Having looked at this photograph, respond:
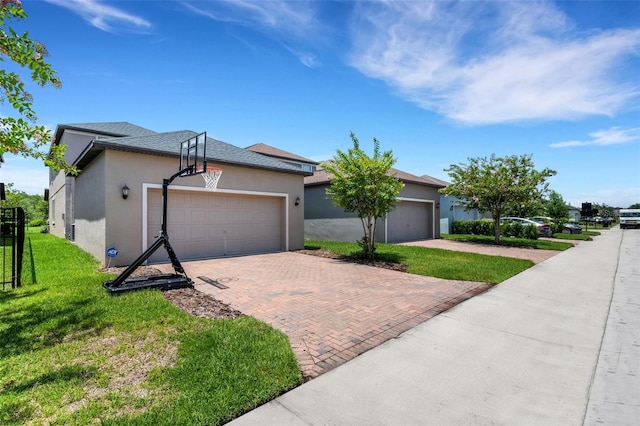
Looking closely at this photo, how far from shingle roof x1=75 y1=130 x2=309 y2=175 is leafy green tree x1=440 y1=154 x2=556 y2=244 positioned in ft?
34.8

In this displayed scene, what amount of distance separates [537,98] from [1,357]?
15.0 metres

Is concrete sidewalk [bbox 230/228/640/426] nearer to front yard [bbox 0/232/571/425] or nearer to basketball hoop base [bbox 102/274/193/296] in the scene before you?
front yard [bbox 0/232/571/425]

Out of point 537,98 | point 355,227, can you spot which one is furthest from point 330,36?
point 355,227

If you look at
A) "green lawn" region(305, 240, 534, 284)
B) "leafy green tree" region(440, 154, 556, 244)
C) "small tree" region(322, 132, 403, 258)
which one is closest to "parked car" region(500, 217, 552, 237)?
"leafy green tree" region(440, 154, 556, 244)

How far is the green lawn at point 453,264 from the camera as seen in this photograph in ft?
27.9

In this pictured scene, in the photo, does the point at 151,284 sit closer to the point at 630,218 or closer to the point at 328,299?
the point at 328,299

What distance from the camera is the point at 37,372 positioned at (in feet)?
10.5

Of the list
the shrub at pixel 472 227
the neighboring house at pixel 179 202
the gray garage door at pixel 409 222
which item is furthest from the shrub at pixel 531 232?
the neighboring house at pixel 179 202

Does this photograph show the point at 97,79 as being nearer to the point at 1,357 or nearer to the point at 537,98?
the point at 1,357

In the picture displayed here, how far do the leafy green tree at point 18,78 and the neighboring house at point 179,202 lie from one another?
4268 millimetres

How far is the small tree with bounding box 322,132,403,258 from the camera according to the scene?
420 inches

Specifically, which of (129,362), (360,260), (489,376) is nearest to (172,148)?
(360,260)

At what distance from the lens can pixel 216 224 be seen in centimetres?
1144

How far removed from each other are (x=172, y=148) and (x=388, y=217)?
11586 millimetres
